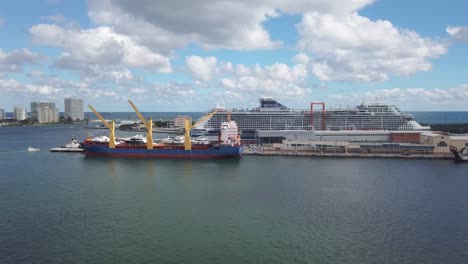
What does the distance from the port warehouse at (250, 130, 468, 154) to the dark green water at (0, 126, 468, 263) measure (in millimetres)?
6170

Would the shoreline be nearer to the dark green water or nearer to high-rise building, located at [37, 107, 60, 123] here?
the dark green water

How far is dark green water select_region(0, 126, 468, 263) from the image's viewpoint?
1064 cm

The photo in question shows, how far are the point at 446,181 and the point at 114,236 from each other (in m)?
17.6

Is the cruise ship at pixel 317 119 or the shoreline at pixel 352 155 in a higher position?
the cruise ship at pixel 317 119

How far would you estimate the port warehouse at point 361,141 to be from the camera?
29703mm

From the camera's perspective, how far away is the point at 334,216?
13.7 meters

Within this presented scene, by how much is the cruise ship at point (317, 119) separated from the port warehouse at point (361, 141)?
8.80 ft

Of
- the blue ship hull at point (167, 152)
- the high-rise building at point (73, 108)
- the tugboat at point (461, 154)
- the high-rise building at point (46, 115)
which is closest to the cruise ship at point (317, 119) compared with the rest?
the blue ship hull at point (167, 152)

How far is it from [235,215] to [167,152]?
16897 mm

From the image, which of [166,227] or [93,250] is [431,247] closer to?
[166,227]

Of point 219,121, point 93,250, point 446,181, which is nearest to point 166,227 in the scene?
point 93,250

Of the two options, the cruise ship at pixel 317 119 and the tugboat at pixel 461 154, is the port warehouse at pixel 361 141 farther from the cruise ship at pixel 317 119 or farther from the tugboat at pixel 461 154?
the cruise ship at pixel 317 119

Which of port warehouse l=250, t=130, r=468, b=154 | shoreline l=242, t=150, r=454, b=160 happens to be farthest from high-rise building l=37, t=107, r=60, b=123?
shoreline l=242, t=150, r=454, b=160

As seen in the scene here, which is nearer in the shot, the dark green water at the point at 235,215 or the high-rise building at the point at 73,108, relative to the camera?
the dark green water at the point at 235,215
